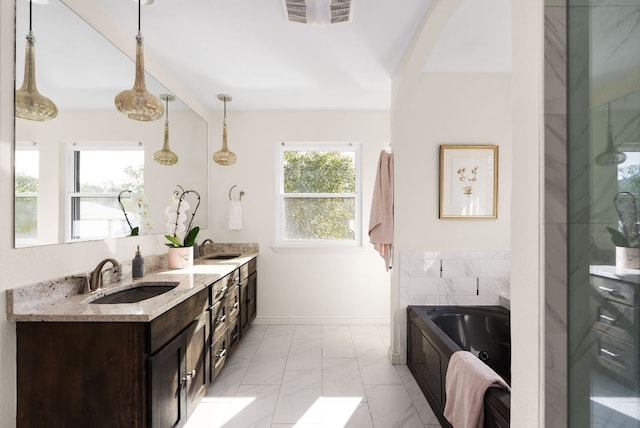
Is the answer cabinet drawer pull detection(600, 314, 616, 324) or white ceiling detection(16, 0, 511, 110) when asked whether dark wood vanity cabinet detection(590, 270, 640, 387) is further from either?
white ceiling detection(16, 0, 511, 110)

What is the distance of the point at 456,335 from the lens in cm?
275

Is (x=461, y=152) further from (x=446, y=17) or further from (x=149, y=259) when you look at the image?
(x=149, y=259)

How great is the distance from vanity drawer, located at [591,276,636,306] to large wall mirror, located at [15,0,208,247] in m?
2.16

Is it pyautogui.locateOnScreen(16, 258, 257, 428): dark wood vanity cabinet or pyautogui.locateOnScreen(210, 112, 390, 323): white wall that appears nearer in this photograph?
pyautogui.locateOnScreen(16, 258, 257, 428): dark wood vanity cabinet

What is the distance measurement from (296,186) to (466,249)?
2035 mm

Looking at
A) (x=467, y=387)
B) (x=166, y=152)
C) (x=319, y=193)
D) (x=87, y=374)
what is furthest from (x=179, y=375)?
(x=319, y=193)

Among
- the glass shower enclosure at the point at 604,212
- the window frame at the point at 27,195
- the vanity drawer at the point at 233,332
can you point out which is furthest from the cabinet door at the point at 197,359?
the glass shower enclosure at the point at 604,212

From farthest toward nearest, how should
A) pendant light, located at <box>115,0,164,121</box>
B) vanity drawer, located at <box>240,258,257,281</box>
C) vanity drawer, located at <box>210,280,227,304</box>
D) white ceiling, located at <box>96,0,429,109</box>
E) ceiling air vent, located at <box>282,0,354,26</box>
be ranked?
vanity drawer, located at <box>240,258,257,281</box> < vanity drawer, located at <box>210,280,227,304</box> < white ceiling, located at <box>96,0,429,109</box> < ceiling air vent, located at <box>282,0,354,26</box> < pendant light, located at <box>115,0,164,121</box>

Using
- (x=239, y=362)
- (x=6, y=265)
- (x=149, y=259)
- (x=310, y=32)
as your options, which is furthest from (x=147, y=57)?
(x=239, y=362)

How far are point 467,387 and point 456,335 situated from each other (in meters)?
1.18

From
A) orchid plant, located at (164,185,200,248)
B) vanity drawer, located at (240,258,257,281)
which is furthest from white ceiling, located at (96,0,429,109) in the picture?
vanity drawer, located at (240,258,257,281)

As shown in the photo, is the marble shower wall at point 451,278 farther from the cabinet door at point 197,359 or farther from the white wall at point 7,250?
the white wall at point 7,250

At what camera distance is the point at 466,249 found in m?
2.95

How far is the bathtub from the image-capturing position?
7.65 feet
